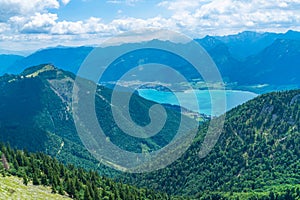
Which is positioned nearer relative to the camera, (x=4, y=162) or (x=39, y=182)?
(x=39, y=182)

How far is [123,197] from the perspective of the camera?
9412cm

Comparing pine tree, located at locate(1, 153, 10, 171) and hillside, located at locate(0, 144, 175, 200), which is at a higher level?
pine tree, located at locate(1, 153, 10, 171)

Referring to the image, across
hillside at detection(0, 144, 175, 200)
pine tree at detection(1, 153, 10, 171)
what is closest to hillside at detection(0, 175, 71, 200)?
hillside at detection(0, 144, 175, 200)

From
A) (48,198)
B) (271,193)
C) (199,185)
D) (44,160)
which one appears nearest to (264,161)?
(199,185)

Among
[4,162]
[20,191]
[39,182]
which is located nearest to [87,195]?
[39,182]

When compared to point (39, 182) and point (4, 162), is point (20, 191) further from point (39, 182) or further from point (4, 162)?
point (4, 162)

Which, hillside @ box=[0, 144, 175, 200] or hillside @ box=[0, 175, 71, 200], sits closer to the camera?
hillside @ box=[0, 175, 71, 200]

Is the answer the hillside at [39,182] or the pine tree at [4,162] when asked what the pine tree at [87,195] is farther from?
the pine tree at [4,162]

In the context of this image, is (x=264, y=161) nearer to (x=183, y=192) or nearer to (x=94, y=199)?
(x=183, y=192)

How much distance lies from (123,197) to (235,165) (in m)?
117

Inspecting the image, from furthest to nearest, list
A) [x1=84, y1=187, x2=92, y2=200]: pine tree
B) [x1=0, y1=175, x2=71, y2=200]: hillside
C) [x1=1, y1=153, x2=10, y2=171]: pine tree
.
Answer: [x1=1, y1=153, x2=10, y2=171]: pine tree
[x1=84, y1=187, x2=92, y2=200]: pine tree
[x1=0, y1=175, x2=71, y2=200]: hillside

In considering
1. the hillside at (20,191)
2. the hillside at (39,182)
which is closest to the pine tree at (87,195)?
the hillside at (39,182)

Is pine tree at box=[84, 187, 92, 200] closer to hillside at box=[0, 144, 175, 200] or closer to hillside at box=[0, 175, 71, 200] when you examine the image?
hillside at box=[0, 144, 175, 200]

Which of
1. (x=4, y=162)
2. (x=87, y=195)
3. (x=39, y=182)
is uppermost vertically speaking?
(x=4, y=162)
